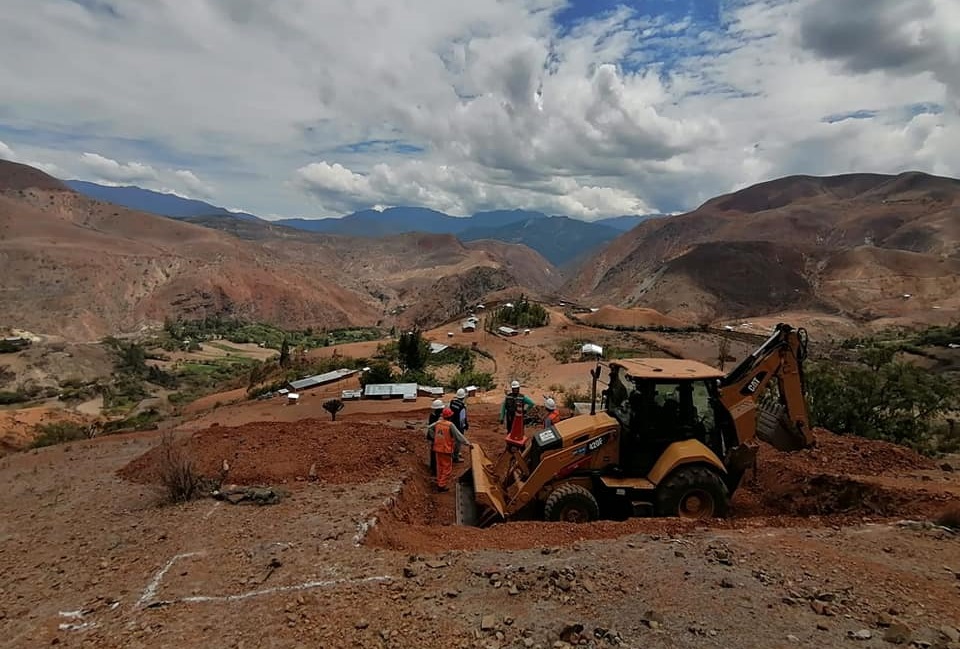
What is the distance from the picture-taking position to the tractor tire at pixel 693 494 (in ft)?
21.5

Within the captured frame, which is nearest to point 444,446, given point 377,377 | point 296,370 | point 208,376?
point 377,377

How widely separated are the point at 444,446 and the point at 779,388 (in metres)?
4.68

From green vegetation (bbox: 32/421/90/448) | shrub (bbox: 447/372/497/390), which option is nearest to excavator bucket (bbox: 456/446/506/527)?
shrub (bbox: 447/372/497/390)

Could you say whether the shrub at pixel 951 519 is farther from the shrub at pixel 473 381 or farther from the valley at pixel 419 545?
the shrub at pixel 473 381

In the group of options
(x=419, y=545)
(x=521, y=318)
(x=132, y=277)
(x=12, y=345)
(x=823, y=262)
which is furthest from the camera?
(x=132, y=277)

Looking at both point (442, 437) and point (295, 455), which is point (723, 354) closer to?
point (442, 437)

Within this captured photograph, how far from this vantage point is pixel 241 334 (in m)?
71.4

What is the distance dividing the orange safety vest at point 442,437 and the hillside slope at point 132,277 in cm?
7489

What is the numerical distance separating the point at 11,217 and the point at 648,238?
5068 inches

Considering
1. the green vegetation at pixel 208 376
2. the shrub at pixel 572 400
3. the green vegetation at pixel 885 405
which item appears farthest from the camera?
the green vegetation at pixel 208 376

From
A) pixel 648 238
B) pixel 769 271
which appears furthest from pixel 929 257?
pixel 648 238

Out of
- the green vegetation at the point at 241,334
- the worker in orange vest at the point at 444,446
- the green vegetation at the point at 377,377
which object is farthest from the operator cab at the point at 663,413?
the green vegetation at the point at 241,334

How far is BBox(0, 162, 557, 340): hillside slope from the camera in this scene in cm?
7231

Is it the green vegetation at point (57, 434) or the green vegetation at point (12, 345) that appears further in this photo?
the green vegetation at point (12, 345)
